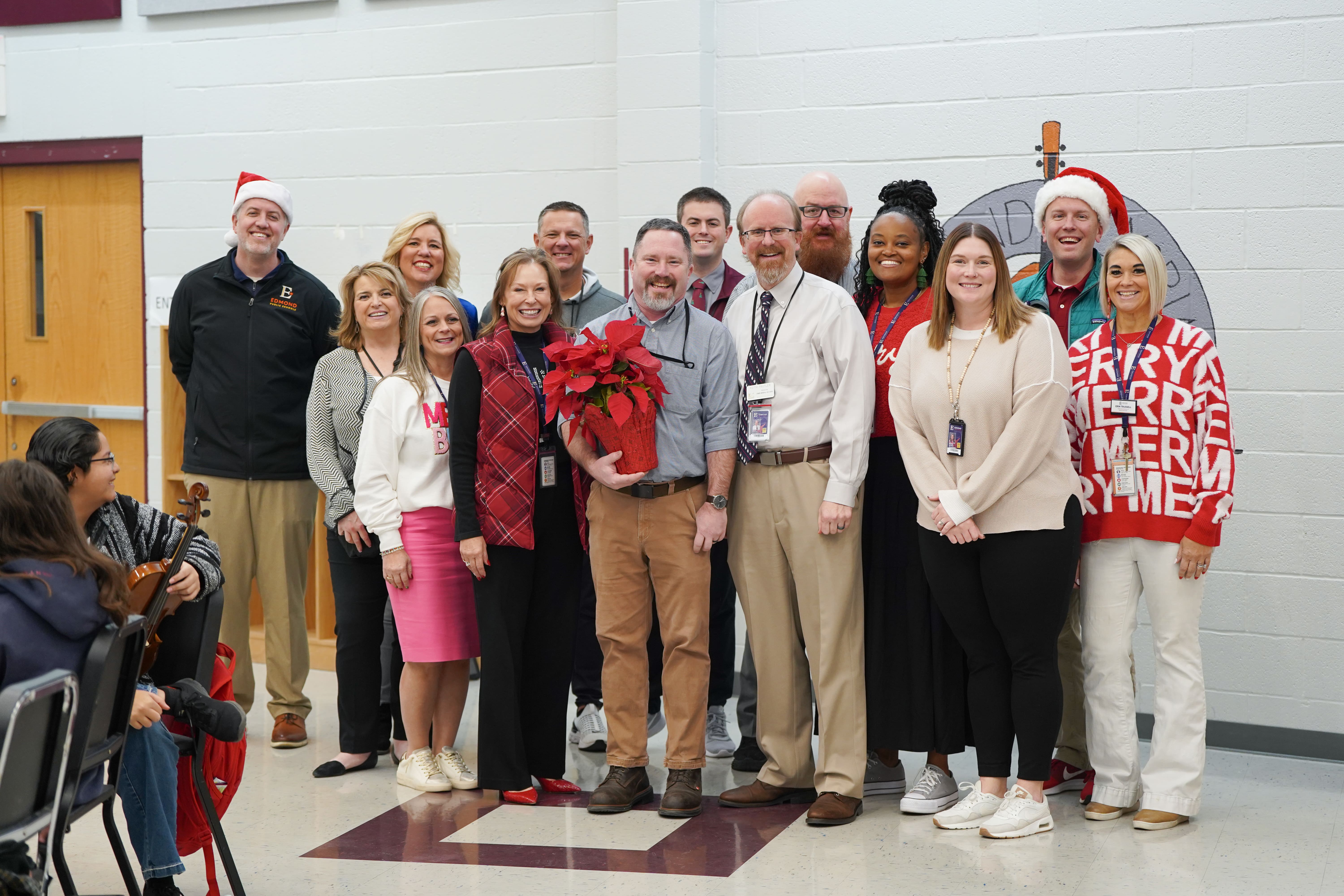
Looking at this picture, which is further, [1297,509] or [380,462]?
[1297,509]

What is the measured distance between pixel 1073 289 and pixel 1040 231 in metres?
0.50

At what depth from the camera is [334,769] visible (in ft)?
13.2

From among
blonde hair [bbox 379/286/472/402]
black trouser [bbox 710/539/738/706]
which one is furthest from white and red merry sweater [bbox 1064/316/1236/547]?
blonde hair [bbox 379/286/472/402]

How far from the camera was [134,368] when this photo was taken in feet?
19.3

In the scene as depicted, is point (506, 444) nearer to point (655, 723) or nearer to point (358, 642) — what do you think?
point (358, 642)

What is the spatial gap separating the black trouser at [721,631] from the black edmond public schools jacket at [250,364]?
1.43 meters

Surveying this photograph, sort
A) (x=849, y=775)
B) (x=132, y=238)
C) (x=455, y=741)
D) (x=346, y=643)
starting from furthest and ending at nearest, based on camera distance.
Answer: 1. (x=132, y=238)
2. (x=455, y=741)
3. (x=346, y=643)
4. (x=849, y=775)

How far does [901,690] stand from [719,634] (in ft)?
2.71

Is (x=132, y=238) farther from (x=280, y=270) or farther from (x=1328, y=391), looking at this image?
(x=1328, y=391)

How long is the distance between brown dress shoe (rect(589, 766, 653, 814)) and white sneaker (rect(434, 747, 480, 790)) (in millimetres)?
392

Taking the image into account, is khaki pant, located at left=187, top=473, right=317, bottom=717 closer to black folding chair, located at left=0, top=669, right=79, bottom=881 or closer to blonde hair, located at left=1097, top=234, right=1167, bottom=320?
black folding chair, located at left=0, top=669, right=79, bottom=881

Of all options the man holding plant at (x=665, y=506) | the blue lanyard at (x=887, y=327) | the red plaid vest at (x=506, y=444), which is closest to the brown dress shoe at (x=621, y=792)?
the man holding plant at (x=665, y=506)

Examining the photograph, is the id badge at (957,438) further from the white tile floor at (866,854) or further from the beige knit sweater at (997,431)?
the white tile floor at (866,854)

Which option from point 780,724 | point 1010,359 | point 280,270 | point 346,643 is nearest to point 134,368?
point 280,270
